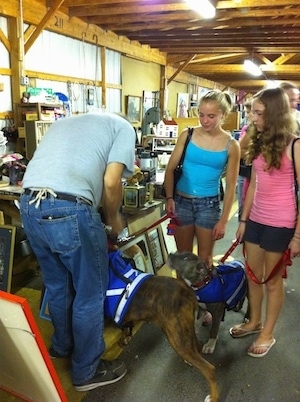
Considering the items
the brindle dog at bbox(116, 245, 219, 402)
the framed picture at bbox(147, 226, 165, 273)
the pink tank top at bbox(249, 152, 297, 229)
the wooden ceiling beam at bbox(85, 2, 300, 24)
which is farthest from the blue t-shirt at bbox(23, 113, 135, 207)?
the wooden ceiling beam at bbox(85, 2, 300, 24)

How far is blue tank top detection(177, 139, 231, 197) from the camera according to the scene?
2189 mm

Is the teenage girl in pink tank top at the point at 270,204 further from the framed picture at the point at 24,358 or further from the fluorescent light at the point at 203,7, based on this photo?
the fluorescent light at the point at 203,7

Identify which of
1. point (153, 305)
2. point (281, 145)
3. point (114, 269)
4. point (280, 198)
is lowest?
point (153, 305)

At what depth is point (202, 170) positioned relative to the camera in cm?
223

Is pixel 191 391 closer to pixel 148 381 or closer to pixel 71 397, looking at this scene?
pixel 148 381

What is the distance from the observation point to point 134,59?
7.12 metres

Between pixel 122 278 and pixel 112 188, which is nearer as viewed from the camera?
pixel 112 188

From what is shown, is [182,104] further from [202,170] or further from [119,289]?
[119,289]

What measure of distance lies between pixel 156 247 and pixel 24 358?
5.65 feet

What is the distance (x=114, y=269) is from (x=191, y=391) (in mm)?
734

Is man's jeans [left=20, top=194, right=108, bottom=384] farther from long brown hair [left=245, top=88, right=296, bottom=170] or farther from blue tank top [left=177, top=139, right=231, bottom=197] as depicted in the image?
long brown hair [left=245, top=88, right=296, bottom=170]

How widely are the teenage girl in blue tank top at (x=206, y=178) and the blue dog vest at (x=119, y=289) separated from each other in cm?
60

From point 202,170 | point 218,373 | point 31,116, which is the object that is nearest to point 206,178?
point 202,170

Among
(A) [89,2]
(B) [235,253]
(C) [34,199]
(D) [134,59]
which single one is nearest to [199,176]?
(C) [34,199]
